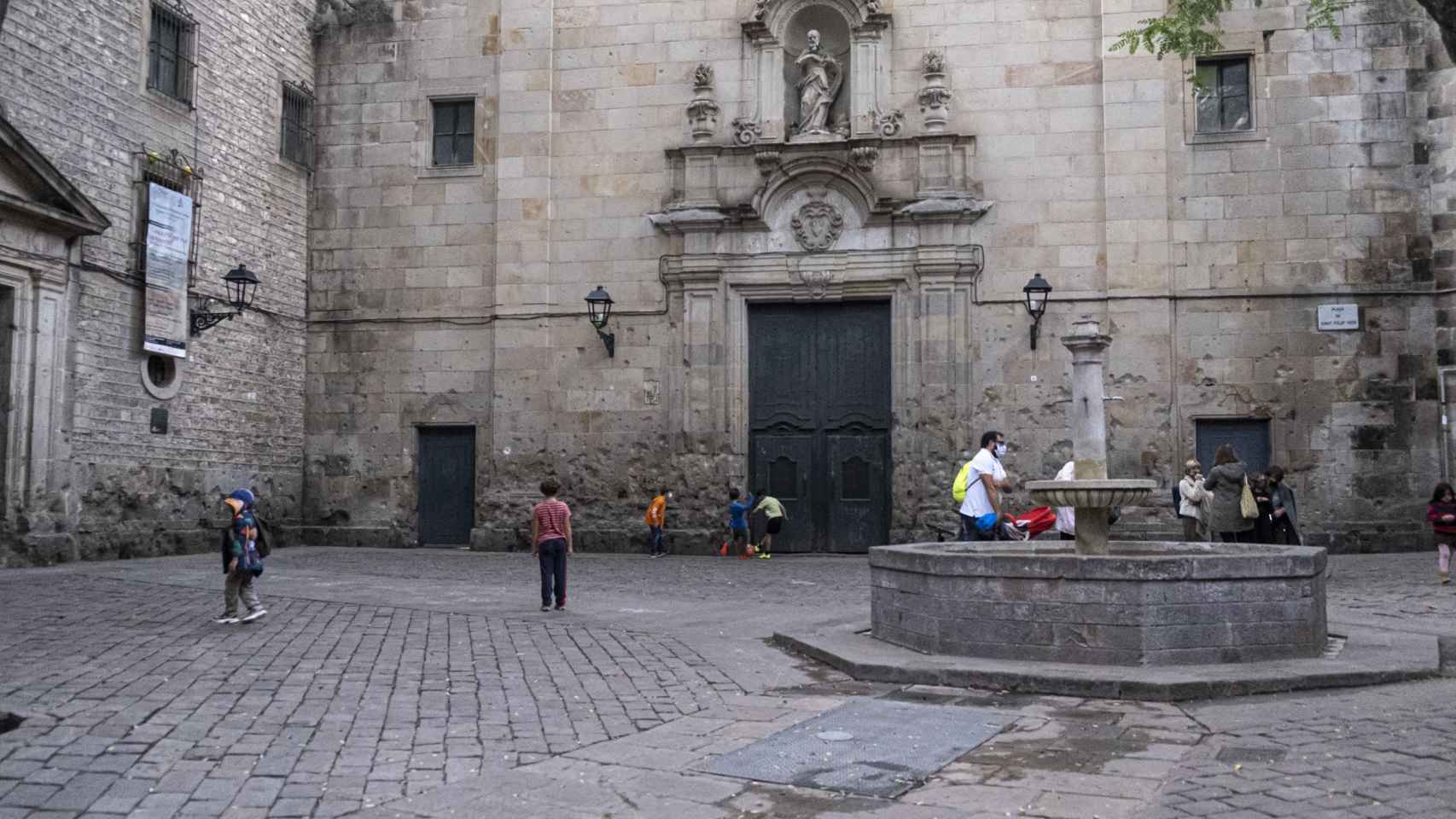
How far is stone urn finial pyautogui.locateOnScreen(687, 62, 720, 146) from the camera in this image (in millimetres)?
19578

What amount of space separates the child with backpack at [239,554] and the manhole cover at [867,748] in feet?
18.3

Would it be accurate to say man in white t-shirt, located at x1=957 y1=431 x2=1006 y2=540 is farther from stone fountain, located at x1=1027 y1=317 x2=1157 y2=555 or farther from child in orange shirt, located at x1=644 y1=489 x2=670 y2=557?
child in orange shirt, located at x1=644 y1=489 x2=670 y2=557

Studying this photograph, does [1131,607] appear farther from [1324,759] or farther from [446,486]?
[446,486]

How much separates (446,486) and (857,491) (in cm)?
666

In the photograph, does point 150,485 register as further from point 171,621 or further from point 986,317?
point 986,317

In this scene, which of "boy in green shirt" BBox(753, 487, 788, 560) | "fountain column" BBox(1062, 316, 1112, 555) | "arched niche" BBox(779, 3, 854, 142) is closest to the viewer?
"fountain column" BBox(1062, 316, 1112, 555)

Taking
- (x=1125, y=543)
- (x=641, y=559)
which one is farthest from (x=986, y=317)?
(x=1125, y=543)

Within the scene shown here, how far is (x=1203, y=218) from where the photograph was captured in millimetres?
18312

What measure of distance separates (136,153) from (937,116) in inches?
444

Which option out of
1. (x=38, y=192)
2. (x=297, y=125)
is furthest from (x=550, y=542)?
(x=297, y=125)

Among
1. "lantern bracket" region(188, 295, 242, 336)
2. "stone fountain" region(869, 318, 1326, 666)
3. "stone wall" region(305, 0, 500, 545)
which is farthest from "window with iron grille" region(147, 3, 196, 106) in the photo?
"stone fountain" region(869, 318, 1326, 666)

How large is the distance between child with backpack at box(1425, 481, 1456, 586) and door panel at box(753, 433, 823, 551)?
8521 millimetres

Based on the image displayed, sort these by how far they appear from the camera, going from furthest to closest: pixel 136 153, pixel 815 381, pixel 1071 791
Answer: pixel 815 381
pixel 136 153
pixel 1071 791

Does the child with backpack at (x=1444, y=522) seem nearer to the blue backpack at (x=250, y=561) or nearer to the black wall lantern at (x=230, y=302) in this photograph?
the blue backpack at (x=250, y=561)
